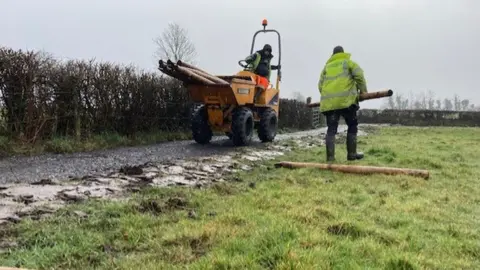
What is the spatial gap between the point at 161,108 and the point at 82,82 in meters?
3.09

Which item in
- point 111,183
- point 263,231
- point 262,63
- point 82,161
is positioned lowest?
point 263,231

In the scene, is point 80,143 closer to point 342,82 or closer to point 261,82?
point 261,82

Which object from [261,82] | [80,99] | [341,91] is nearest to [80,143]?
[80,99]

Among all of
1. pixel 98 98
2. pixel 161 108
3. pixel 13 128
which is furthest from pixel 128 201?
pixel 161 108

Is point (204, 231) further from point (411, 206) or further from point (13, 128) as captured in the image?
point (13, 128)

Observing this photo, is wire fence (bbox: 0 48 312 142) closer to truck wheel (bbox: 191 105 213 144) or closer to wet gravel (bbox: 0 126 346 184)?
wet gravel (bbox: 0 126 346 184)

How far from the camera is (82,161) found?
7.57m

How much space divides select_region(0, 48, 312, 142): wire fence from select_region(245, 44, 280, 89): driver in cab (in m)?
Answer: 3.01

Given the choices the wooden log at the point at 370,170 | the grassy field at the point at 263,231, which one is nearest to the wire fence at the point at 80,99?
the grassy field at the point at 263,231

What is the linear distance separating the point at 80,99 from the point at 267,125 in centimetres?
471

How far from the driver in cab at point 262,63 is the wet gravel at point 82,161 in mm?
2322

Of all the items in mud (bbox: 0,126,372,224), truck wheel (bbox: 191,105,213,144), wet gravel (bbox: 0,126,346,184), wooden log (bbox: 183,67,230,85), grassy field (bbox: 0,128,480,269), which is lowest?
grassy field (bbox: 0,128,480,269)

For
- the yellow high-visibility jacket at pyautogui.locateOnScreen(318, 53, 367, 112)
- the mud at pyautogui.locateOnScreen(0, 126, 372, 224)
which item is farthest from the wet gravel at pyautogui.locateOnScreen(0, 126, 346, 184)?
the yellow high-visibility jacket at pyautogui.locateOnScreen(318, 53, 367, 112)

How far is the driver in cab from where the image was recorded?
11.4m
